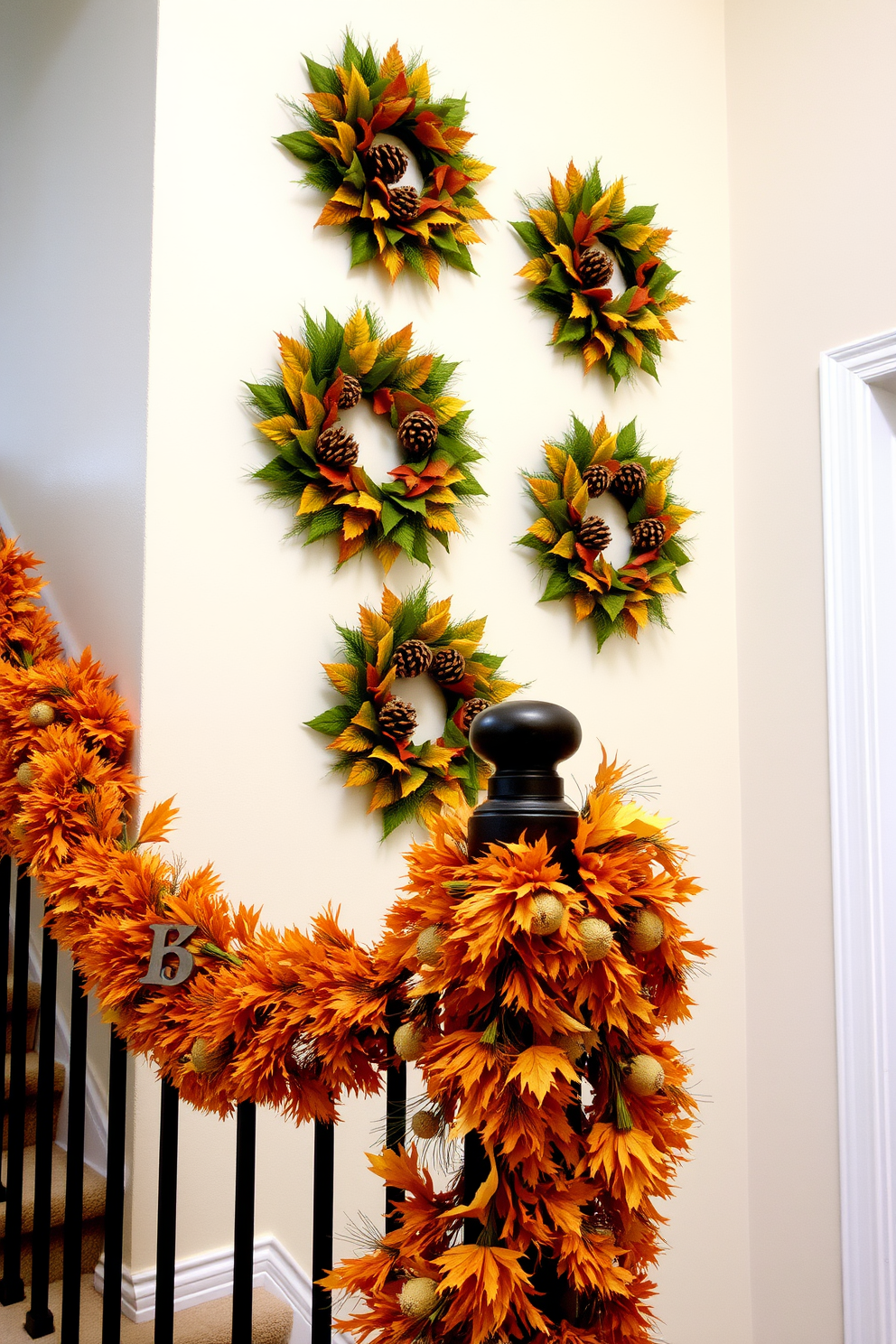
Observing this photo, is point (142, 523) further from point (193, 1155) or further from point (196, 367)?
point (193, 1155)

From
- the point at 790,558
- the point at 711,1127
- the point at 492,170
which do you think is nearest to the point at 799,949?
the point at 711,1127

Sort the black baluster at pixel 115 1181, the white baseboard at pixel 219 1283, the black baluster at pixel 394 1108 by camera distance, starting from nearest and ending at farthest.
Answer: the black baluster at pixel 394 1108, the black baluster at pixel 115 1181, the white baseboard at pixel 219 1283

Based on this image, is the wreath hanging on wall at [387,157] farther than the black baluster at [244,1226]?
Yes

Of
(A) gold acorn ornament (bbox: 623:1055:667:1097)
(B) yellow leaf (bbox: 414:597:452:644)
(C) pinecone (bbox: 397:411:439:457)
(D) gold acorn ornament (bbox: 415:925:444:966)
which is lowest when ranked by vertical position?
(A) gold acorn ornament (bbox: 623:1055:667:1097)

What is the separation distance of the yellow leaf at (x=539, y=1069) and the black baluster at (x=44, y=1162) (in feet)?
2.89

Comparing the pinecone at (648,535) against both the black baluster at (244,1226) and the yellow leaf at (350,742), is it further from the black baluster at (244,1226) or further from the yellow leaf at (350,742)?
the black baluster at (244,1226)

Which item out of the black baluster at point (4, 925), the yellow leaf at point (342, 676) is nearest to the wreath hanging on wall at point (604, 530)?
the yellow leaf at point (342, 676)

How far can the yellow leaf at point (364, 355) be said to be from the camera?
5.32 ft

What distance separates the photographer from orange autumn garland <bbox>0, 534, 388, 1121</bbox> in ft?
2.62

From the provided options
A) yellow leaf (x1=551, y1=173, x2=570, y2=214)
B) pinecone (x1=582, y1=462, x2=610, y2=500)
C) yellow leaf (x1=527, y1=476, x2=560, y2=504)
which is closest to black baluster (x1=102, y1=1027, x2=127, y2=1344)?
yellow leaf (x1=527, y1=476, x2=560, y2=504)

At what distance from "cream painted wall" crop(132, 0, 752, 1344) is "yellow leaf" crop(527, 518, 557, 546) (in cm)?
4

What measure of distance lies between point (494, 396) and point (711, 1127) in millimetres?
1586

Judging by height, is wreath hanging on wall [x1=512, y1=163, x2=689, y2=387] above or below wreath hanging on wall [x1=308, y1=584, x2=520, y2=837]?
above

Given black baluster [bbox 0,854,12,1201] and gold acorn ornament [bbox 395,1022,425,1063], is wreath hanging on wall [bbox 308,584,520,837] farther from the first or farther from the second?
gold acorn ornament [bbox 395,1022,425,1063]
